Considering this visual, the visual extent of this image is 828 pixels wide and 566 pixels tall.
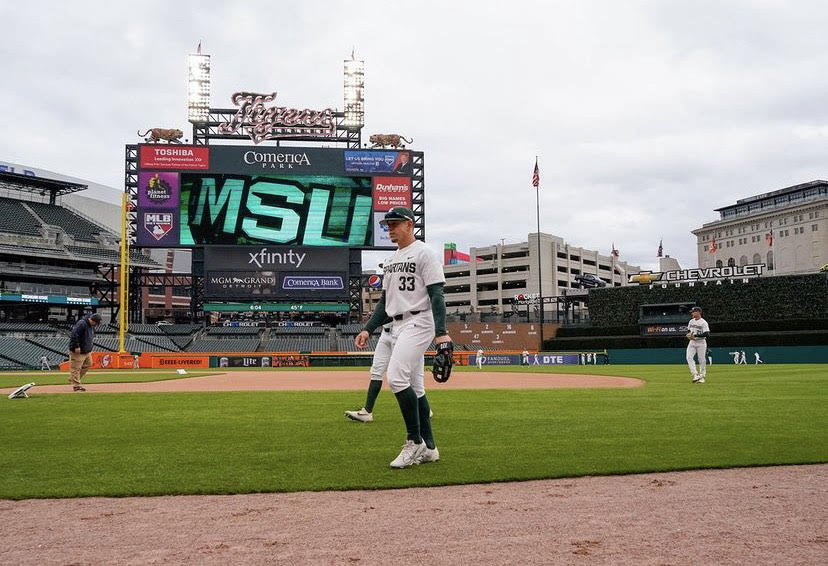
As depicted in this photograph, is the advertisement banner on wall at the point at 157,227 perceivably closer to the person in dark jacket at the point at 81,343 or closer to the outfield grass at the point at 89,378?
the outfield grass at the point at 89,378

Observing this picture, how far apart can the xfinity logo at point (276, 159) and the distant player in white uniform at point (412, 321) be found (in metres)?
47.5

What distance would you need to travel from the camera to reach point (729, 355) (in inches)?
1742

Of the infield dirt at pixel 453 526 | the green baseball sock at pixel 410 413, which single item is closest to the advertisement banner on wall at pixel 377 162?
the green baseball sock at pixel 410 413

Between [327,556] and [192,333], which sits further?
[192,333]

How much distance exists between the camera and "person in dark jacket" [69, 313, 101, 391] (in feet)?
46.5

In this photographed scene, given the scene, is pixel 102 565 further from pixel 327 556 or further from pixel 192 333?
pixel 192 333

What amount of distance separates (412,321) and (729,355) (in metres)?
44.3

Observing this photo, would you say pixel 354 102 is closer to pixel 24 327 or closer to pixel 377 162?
pixel 377 162

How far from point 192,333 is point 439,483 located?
5404 centimetres

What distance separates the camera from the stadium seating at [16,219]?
185 feet

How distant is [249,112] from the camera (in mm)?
54344

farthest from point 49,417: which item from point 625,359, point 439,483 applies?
point 625,359

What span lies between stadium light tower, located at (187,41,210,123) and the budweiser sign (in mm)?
2058

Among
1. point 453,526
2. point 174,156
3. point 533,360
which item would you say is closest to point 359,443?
point 453,526
